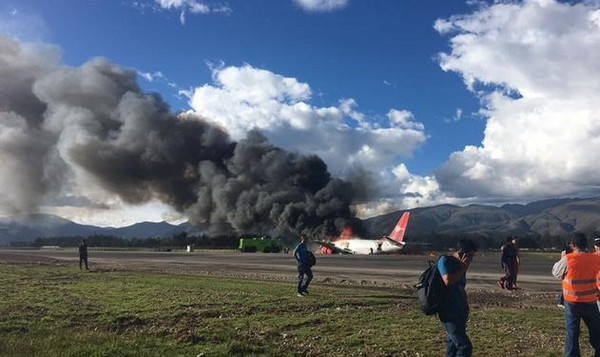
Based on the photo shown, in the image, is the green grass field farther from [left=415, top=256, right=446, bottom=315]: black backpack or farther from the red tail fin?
the red tail fin

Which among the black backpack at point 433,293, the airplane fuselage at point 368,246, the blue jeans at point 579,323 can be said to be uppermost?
the black backpack at point 433,293

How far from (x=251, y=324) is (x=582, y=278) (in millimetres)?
7240

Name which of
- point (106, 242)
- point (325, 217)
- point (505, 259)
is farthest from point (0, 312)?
point (106, 242)

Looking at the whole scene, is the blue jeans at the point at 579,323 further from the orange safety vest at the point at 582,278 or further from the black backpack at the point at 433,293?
the black backpack at the point at 433,293

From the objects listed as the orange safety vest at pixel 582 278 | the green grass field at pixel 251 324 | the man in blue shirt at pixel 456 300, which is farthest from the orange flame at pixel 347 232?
the man in blue shirt at pixel 456 300

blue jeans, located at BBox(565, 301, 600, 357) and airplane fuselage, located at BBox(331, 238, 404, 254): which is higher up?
blue jeans, located at BBox(565, 301, 600, 357)

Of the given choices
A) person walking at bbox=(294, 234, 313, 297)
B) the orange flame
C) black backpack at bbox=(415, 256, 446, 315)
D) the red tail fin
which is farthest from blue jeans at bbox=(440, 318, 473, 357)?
the orange flame

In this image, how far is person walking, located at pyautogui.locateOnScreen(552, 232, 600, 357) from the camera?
830 cm

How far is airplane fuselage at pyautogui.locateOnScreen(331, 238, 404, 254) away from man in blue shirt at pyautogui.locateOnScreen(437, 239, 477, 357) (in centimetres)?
5948

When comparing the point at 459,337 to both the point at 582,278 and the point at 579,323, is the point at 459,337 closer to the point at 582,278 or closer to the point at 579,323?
the point at 579,323

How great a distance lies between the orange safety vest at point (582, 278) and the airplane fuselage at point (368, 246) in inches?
2293

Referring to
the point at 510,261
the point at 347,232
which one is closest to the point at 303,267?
the point at 510,261

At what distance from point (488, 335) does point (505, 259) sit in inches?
459

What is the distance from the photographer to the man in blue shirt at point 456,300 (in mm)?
7273
